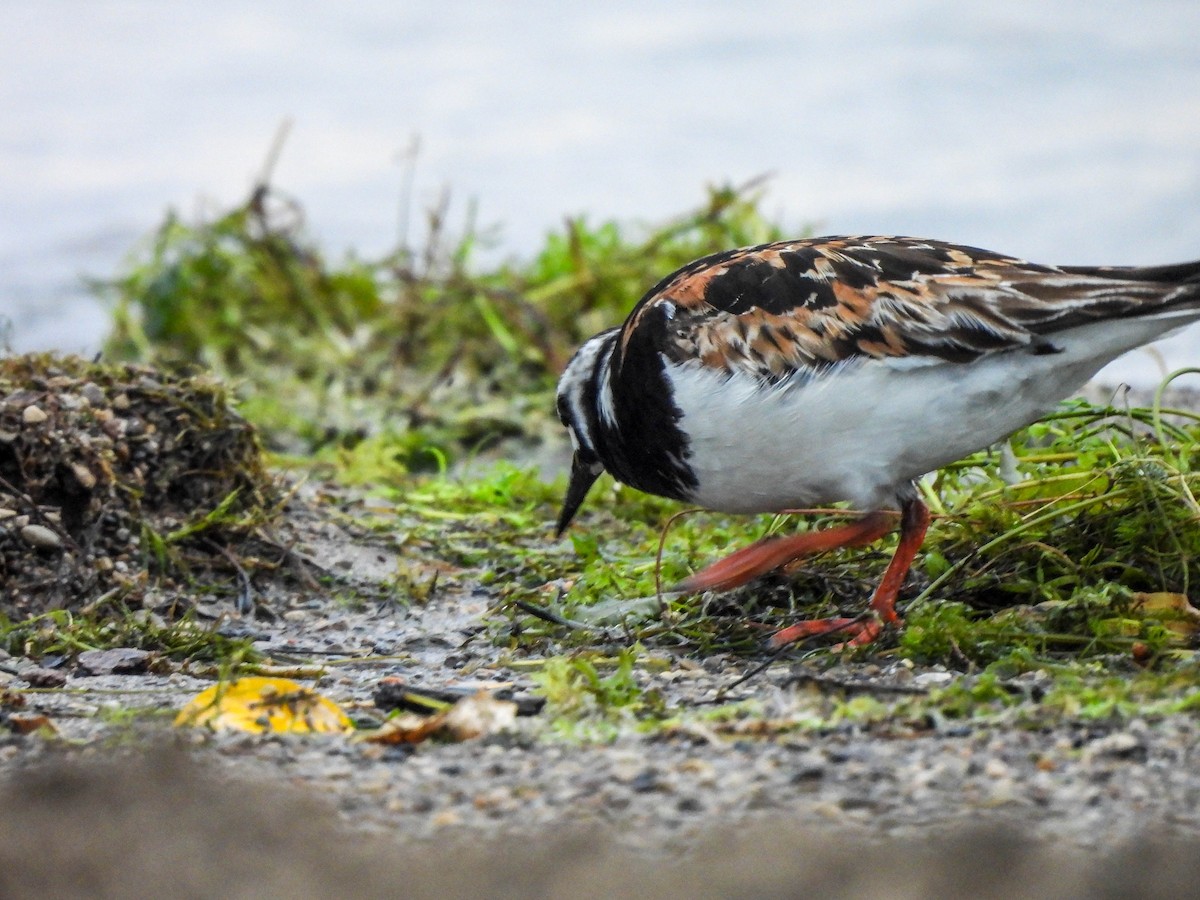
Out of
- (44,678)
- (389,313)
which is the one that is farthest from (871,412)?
(389,313)

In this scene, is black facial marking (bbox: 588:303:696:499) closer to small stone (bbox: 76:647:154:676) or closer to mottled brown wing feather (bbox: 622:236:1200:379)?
mottled brown wing feather (bbox: 622:236:1200:379)

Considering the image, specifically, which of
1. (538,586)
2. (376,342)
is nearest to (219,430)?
(538,586)

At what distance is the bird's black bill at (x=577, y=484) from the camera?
4.97m

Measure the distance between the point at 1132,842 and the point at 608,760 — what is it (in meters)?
1.00

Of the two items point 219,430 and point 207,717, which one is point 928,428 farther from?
point 219,430

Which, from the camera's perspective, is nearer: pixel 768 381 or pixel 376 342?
pixel 768 381

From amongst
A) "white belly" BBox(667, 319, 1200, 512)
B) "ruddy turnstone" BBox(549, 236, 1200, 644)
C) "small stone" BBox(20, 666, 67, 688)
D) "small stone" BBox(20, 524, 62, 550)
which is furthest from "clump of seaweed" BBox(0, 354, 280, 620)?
"white belly" BBox(667, 319, 1200, 512)

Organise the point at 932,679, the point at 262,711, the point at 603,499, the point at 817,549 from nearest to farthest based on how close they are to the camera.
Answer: the point at 262,711 → the point at 932,679 → the point at 817,549 → the point at 603,499

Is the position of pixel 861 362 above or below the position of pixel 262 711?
above

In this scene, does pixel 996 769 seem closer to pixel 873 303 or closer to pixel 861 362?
pixel 861 362

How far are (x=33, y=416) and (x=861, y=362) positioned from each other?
8.25 ft

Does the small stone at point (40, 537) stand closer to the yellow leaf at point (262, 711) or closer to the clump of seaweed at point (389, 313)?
the yellow leaf at point (262, 711)

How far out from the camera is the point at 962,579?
442 centimetres

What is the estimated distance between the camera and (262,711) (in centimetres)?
348
